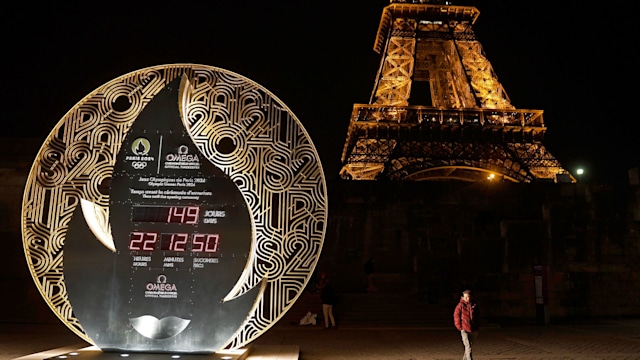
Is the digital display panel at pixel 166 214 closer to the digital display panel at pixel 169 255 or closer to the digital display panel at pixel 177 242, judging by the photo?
the digital display panel at pixel 169 255

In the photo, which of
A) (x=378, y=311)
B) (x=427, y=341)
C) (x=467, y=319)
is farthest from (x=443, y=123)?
(x=467, y=319)

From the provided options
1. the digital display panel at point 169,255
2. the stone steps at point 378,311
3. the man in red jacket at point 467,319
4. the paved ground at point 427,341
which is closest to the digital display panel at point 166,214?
the digital display panel at point 169,255

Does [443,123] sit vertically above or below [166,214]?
above

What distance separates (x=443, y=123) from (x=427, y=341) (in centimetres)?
2073

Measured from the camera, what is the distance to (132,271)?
838cm

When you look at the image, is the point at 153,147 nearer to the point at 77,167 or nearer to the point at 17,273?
the point at 77,167

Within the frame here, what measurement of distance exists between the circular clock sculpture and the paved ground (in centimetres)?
228

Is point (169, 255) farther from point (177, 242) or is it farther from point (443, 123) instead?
point (443, 123)

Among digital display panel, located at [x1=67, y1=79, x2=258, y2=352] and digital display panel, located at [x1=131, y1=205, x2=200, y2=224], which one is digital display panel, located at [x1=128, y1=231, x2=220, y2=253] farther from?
digital display panel, located at [x1=131, y1=205, x2=200, y2=224]

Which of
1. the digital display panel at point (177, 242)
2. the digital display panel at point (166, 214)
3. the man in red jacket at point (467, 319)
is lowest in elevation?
the man in red jacket at point (467, 319)

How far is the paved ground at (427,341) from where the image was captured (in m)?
9.97

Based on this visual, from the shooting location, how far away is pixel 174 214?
8.46 metres

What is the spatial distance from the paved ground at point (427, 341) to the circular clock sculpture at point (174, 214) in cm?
228

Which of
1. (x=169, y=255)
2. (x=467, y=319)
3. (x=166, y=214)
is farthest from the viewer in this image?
(x=166, y=214)
